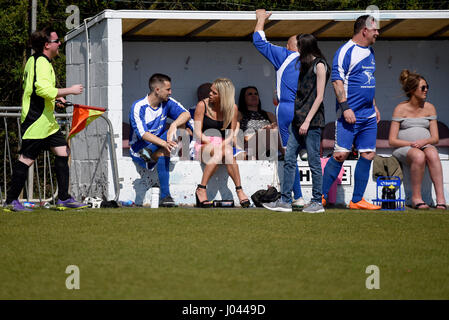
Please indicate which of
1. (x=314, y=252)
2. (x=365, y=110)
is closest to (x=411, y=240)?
(x=314, y=252)

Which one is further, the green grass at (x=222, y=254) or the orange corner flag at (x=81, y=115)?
the orange corner flag at (x=81, y=115)

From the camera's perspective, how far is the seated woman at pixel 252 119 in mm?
10555

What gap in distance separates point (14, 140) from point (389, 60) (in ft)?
22.6

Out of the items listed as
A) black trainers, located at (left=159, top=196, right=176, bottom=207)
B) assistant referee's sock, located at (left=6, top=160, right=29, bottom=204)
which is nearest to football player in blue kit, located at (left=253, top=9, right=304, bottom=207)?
black trainers, located at (left=159, top=196, right=176, bottom=207)

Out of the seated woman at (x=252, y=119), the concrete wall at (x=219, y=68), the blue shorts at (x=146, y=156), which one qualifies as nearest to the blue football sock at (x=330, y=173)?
the seated woman at (x=252, y=119)

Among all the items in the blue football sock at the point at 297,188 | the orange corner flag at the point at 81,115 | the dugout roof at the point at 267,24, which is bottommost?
the blue football sock at the point at 297,188

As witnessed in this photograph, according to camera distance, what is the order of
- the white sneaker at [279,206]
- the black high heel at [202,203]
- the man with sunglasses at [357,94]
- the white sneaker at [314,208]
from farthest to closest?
the black high heel at [202,203] → the man with sunglasses at [357,94] → the white sneaker at [279,206] → the white sneaker at [314,208]

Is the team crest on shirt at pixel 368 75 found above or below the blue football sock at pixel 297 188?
above

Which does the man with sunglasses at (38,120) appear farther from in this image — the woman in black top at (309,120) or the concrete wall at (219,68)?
the woman in black top at (309,120)

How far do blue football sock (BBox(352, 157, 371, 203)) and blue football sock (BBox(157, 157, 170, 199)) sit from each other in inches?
81.2

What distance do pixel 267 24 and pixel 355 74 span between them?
262cm

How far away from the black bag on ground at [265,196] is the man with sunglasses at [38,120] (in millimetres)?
2135

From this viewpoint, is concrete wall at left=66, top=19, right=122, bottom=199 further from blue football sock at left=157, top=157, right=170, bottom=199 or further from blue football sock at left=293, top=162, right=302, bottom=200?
blue football sock at left=293, top=162, right=302, bottom=200

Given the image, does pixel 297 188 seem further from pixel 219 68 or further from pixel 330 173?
pixel 219 68
